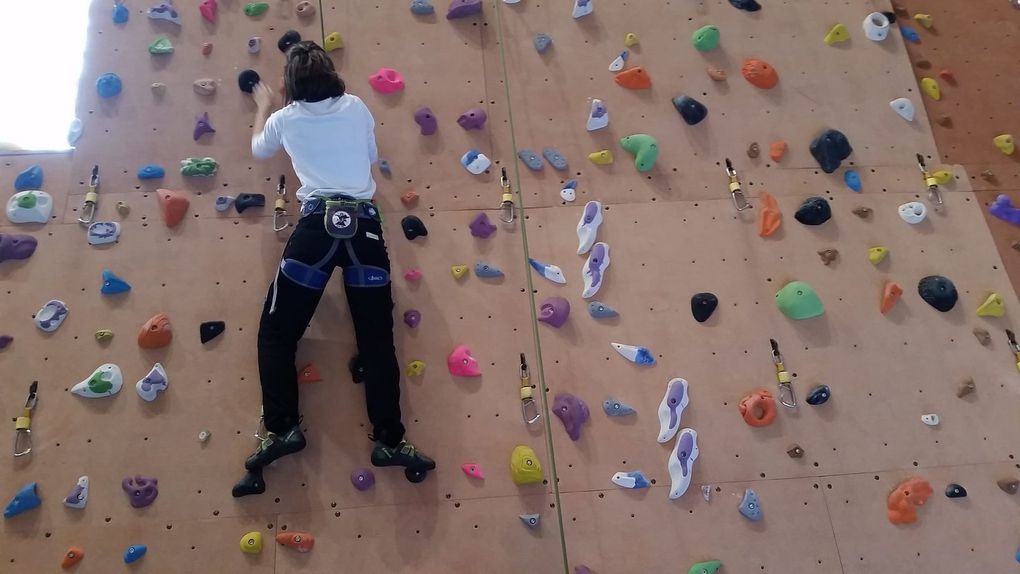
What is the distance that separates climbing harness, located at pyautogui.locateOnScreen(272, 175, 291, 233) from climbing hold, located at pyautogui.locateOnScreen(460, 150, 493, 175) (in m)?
0.64

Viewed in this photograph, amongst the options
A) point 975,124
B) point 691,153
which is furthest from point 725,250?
point 975,124

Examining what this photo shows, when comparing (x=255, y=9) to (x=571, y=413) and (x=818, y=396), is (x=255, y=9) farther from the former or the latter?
(x=818, y=396)

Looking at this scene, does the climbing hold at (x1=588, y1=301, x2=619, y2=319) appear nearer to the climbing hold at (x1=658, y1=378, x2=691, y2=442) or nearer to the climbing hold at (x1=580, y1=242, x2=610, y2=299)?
the climbing hold at (x1=580, y1=242, x2=610, y2=299)

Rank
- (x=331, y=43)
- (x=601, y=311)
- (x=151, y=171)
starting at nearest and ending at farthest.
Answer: (x=601, y=311)
(x=151, y=171)
(x=331, y=43)

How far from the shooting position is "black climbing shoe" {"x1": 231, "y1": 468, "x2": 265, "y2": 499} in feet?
6.97

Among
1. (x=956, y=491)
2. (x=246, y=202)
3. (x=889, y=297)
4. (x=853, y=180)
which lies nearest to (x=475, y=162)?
(x=246, y=202)

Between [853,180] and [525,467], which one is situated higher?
[853,180]

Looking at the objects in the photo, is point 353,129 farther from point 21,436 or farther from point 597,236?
point 21,436

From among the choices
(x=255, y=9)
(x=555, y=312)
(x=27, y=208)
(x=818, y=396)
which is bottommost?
(x=818, y=396)

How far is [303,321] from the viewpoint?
2170 mm

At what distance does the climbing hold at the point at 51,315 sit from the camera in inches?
90.4

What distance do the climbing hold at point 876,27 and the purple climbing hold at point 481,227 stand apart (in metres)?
1.80

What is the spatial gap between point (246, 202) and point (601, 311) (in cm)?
128

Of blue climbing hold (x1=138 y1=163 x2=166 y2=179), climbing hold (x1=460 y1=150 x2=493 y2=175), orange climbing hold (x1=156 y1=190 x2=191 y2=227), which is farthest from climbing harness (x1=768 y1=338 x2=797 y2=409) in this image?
blue climbing hold (x1=138 y1=163 x2=166 y2=179)
